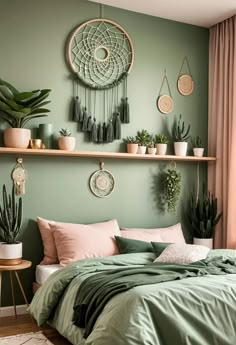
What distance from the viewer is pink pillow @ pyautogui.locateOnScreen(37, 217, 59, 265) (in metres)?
4.10

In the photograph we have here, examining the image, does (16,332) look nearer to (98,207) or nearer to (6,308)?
(6,308)

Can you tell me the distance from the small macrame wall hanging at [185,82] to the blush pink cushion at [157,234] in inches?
57.5

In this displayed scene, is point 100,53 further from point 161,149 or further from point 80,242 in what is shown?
point 80,242

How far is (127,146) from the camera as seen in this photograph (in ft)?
15.1

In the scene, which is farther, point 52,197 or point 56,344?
point 52,197

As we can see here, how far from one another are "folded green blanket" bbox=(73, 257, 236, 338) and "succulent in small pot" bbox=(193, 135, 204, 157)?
176 centimetres

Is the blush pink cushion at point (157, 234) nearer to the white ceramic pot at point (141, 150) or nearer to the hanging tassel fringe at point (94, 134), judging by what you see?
the white ceramic pot at point (141, 150)

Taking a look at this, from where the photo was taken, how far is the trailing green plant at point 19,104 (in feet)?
12.7

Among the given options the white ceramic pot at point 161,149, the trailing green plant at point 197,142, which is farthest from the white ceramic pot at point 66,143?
the trailing green plant at point 197,142

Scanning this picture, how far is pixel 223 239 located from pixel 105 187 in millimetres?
1453

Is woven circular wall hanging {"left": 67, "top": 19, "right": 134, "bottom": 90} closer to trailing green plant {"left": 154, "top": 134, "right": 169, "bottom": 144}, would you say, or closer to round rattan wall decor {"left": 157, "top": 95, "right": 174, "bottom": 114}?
round rattan wall decor {"left": 157, "top": 95, "right": 174, "bottom": 114}

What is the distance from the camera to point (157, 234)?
4512 mm

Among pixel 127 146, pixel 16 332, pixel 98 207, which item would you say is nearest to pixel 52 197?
pixel 98 207

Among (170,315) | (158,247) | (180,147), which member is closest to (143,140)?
(180,147)
